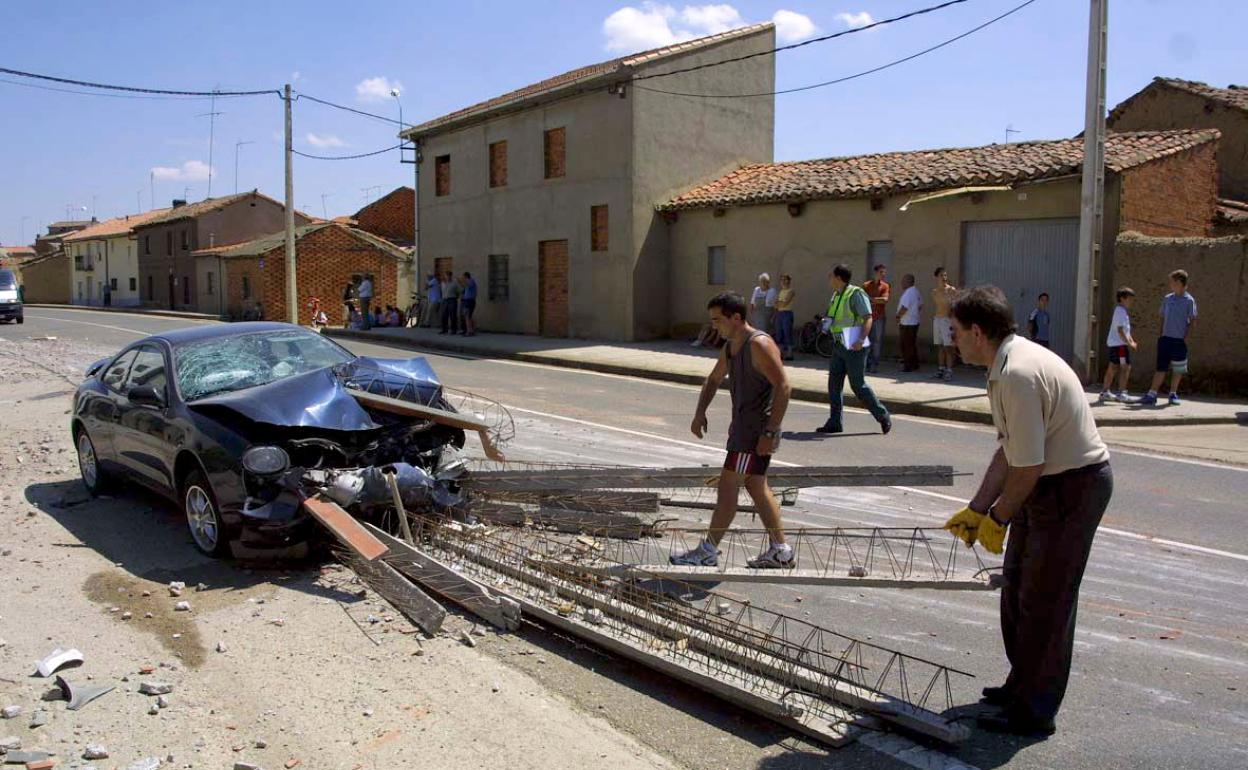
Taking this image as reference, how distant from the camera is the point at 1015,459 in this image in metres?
3.58

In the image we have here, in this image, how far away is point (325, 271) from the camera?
131 ft

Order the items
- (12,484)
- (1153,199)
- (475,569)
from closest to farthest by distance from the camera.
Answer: (475,569)
(12,484)
(1153,199)

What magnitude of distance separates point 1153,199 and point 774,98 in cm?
1159

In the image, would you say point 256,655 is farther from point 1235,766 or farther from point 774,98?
point 774,98

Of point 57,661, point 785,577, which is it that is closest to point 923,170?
point 785,577

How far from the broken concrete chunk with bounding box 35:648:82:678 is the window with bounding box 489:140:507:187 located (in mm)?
24329

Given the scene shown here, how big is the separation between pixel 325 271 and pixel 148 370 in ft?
112

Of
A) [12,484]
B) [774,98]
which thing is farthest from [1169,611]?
[774,98]

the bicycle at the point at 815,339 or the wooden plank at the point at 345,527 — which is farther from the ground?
the bicycle at the point at 815,339

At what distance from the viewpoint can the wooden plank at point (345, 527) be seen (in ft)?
17.2

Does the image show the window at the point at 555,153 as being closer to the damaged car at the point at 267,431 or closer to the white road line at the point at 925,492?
the white road line at the point at 925,492

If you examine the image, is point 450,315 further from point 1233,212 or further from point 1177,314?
point 1177,314

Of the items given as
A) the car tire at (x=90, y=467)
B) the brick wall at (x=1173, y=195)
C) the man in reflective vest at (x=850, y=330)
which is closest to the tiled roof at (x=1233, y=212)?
the brick wall at (x=1173, y=195)

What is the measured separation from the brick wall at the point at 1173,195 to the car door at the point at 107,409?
46.6 feet
